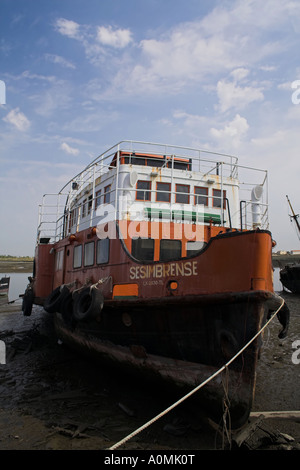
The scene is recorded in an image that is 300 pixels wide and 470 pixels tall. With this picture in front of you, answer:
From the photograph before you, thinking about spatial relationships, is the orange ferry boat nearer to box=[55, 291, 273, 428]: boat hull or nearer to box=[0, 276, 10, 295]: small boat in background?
box=[55, 291, 273, 428]: boat hull

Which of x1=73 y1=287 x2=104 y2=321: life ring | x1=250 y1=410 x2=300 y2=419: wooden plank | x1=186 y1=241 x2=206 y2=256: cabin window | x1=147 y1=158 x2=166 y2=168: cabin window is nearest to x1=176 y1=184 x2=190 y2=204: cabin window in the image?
x1=147 y1=158 x2=166 y2=168: cabin window

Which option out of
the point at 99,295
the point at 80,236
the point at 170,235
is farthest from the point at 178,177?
the point at 99,295

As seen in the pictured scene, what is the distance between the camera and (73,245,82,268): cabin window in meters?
8.55

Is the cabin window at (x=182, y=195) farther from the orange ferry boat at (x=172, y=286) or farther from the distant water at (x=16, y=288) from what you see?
the distant water at (x=16, y=288)

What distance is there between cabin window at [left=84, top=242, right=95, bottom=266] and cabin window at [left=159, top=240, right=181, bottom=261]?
1788 mm

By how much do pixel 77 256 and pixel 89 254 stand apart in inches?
35.3

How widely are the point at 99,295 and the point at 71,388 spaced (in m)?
2.21

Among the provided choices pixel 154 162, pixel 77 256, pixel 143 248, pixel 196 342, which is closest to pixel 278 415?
pixel 196 342

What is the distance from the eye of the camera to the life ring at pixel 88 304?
247 inches

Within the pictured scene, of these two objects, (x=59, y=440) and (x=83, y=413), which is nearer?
(x=59, y=440)

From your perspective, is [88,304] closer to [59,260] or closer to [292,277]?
[59,260]

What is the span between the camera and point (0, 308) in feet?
67.4

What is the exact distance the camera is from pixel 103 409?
585cm

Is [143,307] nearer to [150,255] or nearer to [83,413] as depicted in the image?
[150,255]
